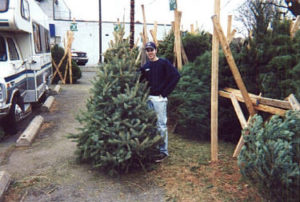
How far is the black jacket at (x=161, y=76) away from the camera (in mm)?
4562

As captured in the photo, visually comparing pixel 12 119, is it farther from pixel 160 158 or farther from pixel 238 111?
pixel 238 111

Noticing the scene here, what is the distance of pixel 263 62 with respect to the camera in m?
4.76

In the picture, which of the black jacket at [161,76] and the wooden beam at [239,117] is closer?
the wooden beam at [239,117]

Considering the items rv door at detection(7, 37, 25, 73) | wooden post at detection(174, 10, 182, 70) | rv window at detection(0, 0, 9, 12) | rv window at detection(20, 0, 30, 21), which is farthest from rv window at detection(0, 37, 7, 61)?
wooden post at detection(174, 10, 182, 70)

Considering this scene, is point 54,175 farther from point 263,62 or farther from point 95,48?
point 95,48

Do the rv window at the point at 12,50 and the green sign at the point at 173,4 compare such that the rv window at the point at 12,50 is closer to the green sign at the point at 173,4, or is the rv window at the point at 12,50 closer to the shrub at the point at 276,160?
the green sign at the point at 173,4

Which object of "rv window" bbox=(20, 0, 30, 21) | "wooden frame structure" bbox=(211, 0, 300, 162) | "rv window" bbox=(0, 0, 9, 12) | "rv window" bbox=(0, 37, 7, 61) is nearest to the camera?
"wooden frame structure" bbox=(211, 0, 300, 162)

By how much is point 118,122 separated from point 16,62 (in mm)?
4235

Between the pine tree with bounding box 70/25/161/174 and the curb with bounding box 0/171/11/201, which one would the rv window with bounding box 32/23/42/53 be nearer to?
the pine tree with bounding box 70/25/161/174

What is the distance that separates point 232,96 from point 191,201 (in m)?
2.08

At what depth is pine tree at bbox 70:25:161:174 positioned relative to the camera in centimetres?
400

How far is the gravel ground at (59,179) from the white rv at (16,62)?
0.94m

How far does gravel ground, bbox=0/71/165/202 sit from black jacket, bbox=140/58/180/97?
134 cm

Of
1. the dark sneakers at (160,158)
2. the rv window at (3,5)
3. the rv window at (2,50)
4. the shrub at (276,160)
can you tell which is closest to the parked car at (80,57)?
the rv window at (2,50)
